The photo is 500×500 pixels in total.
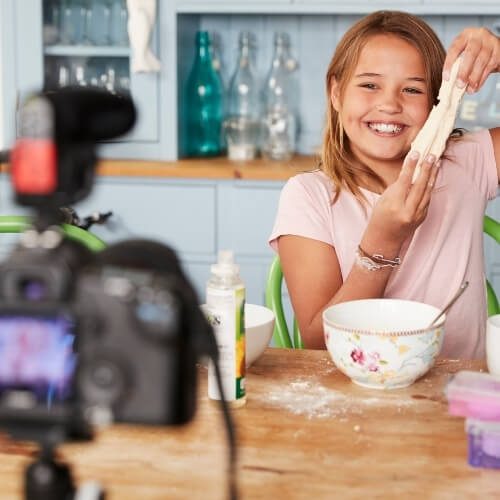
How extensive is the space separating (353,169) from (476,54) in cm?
32

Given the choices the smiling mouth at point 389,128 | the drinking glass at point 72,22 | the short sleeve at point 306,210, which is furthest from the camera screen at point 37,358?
the drinking glass at point 72,22

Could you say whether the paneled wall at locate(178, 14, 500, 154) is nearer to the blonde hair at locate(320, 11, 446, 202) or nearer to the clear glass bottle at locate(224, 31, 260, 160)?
the clear glass bottle at locate(224, 31, 260, 160)

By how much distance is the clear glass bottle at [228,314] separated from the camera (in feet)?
3.41

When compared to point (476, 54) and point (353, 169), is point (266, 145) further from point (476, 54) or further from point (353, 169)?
point (476, 54)

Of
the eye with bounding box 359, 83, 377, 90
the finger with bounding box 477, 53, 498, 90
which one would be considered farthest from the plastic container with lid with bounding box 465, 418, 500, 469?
the eye with bounding box 359, 83, 377, 90

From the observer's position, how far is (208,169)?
8.96 ft

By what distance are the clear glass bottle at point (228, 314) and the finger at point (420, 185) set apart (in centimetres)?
51

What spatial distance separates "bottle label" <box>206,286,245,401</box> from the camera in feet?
3.41

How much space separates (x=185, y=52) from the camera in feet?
9.68

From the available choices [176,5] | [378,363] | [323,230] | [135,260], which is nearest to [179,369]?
[135,260]

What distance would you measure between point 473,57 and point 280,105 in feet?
5.06

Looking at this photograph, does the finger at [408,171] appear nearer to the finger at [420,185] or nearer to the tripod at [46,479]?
the finger at [420,185]

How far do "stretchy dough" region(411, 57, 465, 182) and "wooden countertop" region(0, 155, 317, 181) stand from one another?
1195 millimetres

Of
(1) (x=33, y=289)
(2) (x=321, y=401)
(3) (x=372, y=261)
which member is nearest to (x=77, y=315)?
(1) (x=33, y=289)
